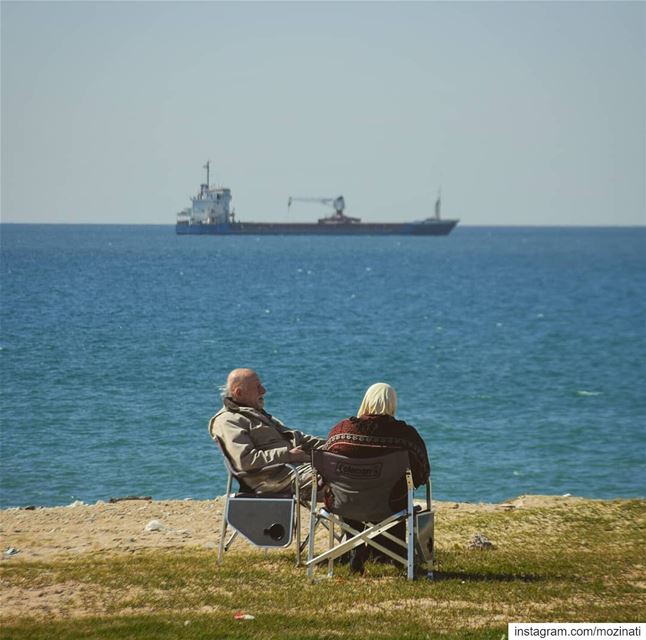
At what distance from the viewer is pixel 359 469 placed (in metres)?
6.91

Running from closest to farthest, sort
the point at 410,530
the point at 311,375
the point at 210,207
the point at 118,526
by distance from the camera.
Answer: the point at 410,530
the point at 118,526
the point at 311,375
the point at 210,207

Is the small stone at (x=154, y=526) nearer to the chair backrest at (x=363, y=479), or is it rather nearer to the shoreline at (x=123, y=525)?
the shoreline at (x=123, y=525)

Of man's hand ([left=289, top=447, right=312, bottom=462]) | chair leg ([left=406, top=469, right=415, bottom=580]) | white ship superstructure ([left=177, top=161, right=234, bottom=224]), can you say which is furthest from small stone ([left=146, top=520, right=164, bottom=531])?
white ship superstructure ([left=177, top=161, right=234, bottom=224])

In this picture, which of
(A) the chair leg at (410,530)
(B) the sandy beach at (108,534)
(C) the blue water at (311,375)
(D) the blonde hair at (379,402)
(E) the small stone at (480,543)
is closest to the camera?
(B) the sandy beach at (108,534)

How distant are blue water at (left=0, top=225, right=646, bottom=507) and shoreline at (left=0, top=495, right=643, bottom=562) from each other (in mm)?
5124

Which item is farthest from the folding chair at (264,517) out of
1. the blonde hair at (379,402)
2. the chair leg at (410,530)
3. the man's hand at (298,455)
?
the chair leg at (410,530)

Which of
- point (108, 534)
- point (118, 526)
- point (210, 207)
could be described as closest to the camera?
point (108, 534)

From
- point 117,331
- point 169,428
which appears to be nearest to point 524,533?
point 169,428

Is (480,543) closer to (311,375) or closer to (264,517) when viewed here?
(264,517)

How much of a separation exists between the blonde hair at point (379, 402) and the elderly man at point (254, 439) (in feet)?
2.14

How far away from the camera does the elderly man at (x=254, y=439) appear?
7402mm

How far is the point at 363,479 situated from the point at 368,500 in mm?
145

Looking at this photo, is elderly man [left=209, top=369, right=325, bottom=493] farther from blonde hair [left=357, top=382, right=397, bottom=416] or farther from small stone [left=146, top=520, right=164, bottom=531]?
small stone [left=146, top=520, right=164, bottom=531]

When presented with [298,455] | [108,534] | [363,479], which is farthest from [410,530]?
[108,534]
